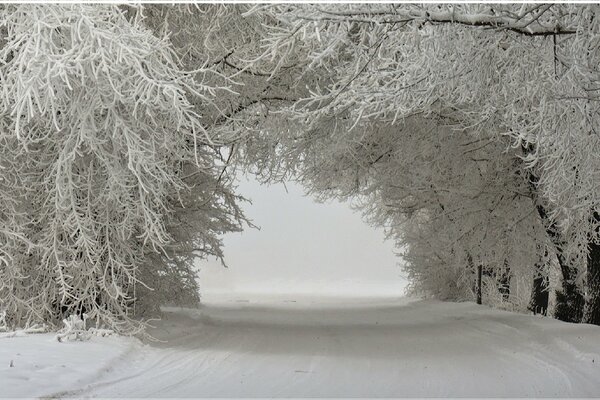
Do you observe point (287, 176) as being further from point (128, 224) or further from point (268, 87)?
point (128, 224)

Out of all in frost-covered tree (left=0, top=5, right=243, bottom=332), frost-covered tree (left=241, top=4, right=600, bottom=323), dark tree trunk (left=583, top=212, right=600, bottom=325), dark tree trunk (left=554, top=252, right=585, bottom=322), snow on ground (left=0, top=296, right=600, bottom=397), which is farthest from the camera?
dark tree trunk (left=554, top=252, right=585, bottom=322)

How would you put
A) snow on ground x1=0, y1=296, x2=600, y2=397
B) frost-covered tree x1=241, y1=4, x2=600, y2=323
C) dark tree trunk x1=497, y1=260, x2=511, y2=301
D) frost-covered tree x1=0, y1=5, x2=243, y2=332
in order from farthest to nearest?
dark tree trunk x1=497, y1=260, x2=511, y2=301
snow on ground x1=0, y1=296, x2=600, y2=397
frost-covered tree x1=0, y1=5, x2=243, y2=332
frost-covered tree x1=241, y1=4, x2=600, y2=323

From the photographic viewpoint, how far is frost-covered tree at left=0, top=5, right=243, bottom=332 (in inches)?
294

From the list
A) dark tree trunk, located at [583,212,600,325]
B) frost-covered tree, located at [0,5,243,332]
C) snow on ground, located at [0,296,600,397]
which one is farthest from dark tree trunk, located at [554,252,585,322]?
frost-covered tree, located at [0,5,243,332]

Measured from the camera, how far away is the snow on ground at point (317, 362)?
7.85 m

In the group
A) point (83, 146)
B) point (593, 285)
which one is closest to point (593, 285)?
point (593, 285)

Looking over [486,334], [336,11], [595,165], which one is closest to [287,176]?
[486,334]

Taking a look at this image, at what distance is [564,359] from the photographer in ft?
33.1

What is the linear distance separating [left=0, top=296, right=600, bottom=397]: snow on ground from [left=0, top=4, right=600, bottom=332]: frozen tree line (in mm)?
1197

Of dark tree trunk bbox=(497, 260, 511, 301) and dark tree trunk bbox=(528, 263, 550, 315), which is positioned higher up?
dark tree trunk bbox=(497, 260, 511, 301)

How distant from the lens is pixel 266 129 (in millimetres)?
13609

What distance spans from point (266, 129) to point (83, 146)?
13.2 ft

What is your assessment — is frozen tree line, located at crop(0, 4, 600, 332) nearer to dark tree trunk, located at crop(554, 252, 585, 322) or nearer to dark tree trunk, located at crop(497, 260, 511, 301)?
dark tree trunk, located at crop(554, 252, 585, 322)

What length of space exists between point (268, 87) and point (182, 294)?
5035 mm
